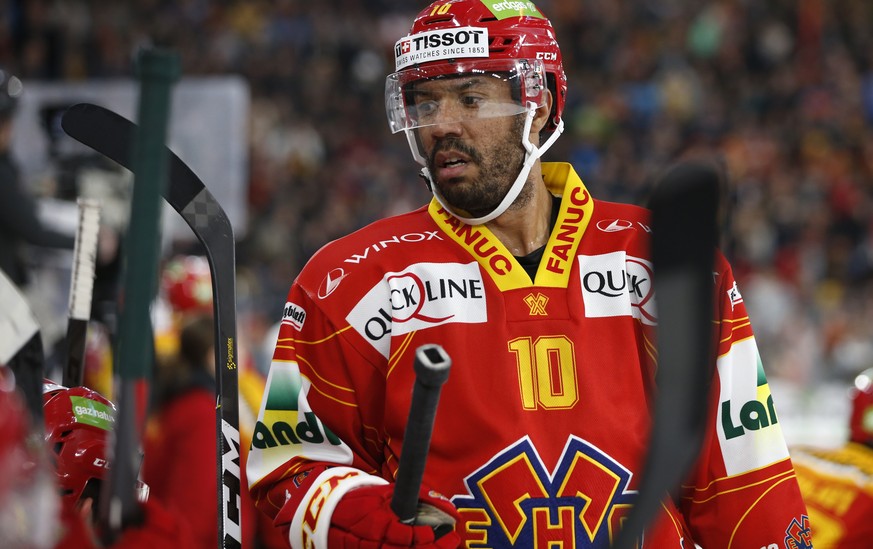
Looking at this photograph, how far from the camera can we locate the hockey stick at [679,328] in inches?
59.9

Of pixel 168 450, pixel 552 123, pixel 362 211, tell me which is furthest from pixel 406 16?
pixel 552 123

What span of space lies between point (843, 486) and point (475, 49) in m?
1.89

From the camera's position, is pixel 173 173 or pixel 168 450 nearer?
pixel 173 173

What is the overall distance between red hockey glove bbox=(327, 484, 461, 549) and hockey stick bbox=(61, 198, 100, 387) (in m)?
0.90

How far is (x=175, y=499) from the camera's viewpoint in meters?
3.90

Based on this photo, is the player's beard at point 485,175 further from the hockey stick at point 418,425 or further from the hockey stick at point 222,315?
the hockey stick at point 418,425

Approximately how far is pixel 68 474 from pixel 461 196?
2.70 ft

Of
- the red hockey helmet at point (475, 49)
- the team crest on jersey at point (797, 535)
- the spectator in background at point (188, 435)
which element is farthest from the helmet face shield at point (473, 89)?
the spectator in background at point (188, 435)

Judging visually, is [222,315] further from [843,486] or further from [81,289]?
[843,486]

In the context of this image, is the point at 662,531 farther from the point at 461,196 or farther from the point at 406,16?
the point at 406,16

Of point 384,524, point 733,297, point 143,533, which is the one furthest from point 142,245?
point 733,297

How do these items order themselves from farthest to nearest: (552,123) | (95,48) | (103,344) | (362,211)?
(95,48), (362,211), (103,344), (552,123)

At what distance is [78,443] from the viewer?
212 cm

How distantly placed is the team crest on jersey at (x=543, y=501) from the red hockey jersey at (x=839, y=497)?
1590mm
